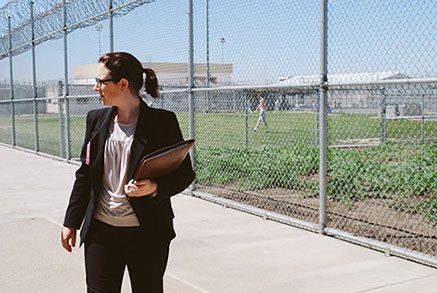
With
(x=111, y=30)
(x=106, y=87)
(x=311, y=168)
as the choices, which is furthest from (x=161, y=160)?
(x=111, y=30)

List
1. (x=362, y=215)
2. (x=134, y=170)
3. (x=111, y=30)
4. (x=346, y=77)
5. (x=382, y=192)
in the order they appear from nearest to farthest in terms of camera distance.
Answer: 1. (x=134, y=170)
2. (x=346, y=77)
3. (x=362, y=215)
4. (x=382, y=192)
5. (x=111, y=30)

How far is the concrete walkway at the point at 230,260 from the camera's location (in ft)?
14.0

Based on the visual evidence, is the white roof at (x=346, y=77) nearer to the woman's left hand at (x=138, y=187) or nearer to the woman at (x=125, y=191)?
the woman at (x=125, y=191)

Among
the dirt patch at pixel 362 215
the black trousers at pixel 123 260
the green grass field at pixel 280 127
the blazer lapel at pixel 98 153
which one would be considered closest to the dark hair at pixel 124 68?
the blazer lapel at pixel 98 153

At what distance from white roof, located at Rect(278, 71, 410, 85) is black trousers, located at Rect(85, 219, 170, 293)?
3.16 m

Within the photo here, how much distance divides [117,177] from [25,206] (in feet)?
17.3

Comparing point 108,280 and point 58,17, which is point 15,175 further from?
point 108,280

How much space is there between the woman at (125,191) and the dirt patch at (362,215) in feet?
10.8

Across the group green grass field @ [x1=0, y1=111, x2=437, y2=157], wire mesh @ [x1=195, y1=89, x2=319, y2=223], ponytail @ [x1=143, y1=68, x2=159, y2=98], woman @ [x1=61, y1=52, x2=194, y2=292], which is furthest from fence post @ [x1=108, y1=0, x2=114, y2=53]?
woman @ [x1=61, y1=52, x2=194, y2=292]

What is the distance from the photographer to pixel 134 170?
2758mm

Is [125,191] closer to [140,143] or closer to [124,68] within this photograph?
[140,143]

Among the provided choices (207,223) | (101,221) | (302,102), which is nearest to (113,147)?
(101,221)

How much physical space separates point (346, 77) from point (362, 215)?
6.08 feet

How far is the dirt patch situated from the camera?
557 centimetres
